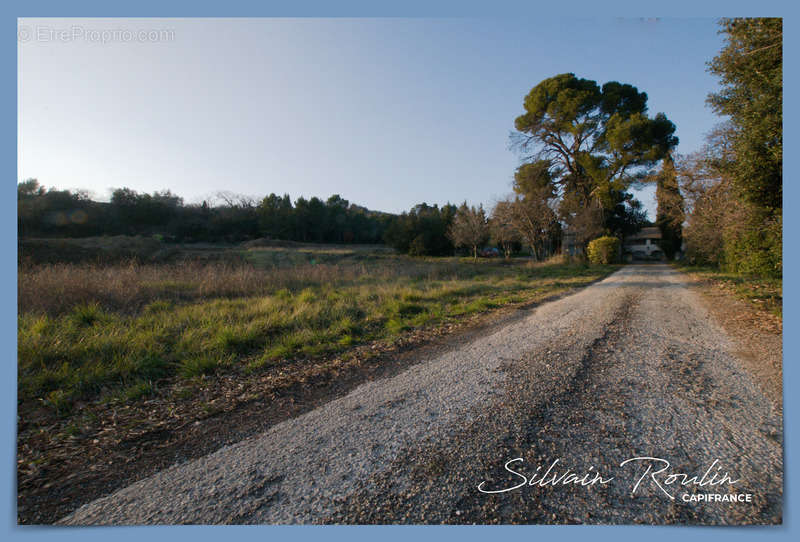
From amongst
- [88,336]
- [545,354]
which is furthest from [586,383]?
[88,336]

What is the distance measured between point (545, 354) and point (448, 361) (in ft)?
3.93

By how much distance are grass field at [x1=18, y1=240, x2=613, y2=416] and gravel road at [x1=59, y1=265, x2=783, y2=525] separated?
1.90m

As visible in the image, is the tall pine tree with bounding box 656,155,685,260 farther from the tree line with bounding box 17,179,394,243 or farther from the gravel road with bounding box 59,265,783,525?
the tree line with bounding box 17,179,394,243

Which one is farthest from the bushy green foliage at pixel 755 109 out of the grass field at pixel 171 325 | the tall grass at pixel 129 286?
the tall grass at pixel 129 286

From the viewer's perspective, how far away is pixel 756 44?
3705mm

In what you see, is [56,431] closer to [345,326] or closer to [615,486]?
[345,326]

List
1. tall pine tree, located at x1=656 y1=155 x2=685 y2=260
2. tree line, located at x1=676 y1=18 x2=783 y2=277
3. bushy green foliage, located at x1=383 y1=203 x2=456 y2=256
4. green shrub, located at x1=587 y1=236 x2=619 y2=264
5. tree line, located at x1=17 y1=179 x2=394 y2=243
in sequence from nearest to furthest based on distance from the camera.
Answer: tree line, located at x1=676 y1=18 x2=783 y2=277 < tall pine tree, located at x1=656 y1=155 x2=685 y2=260 < tree line, located at x1=17 y1=179 x2=394 y2=243 < green shrub, located at x1=587 y1=236 x2=619 y2=264 < bushy green foliage, located at x1=383 y1=203 x2=456 y2=256

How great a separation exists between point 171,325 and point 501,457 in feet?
18.0

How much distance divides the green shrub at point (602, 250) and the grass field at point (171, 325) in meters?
21.0

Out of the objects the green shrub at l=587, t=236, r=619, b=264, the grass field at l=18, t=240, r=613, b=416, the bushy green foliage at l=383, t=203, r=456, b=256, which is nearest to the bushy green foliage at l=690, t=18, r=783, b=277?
the grass field at l=18, t=240, r=613, b=416

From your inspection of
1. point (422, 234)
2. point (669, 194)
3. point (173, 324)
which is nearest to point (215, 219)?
point (422, 234)

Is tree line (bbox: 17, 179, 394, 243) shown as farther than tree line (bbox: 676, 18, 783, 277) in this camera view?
Yes

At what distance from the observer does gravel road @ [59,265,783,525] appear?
62.6 inches

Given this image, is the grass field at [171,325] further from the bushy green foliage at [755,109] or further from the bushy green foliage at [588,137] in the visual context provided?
the bushy green foliage at [588,137]
